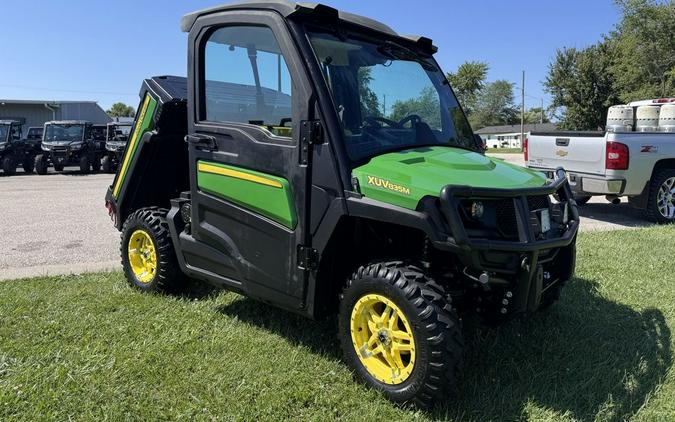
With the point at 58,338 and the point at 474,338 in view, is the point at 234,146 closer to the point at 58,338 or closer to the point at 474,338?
the point at 58,338

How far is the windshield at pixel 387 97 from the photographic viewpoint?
321 cm

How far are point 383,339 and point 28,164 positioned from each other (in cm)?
2257

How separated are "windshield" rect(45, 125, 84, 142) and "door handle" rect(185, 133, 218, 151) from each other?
19982 mm

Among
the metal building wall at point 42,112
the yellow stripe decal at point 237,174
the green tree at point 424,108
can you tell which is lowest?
the yellow stripe decal at point 237,174

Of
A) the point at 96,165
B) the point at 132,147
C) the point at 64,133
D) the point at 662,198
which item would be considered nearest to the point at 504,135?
the point at 96,165

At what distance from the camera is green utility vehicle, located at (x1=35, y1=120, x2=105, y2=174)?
20.8 metres

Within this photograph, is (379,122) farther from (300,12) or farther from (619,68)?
(619,68)

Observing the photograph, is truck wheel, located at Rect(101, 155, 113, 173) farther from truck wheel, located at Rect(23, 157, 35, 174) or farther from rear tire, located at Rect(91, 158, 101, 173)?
truck wheel, located at Rect(23, 157, 35, 174)

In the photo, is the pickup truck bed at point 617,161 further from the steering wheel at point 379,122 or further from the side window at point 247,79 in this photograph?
the side window at point 247,79

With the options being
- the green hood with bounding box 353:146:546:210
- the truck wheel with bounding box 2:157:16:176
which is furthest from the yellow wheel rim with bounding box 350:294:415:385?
the truck wheel with bounding box 2:157:16:176

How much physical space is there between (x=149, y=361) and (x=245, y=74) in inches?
77.5

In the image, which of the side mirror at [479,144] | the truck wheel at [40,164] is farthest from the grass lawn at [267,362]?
the truck wheel at [40,164]

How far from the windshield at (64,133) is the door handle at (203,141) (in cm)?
1998

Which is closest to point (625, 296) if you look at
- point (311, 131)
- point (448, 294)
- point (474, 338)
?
point (474, 338)
